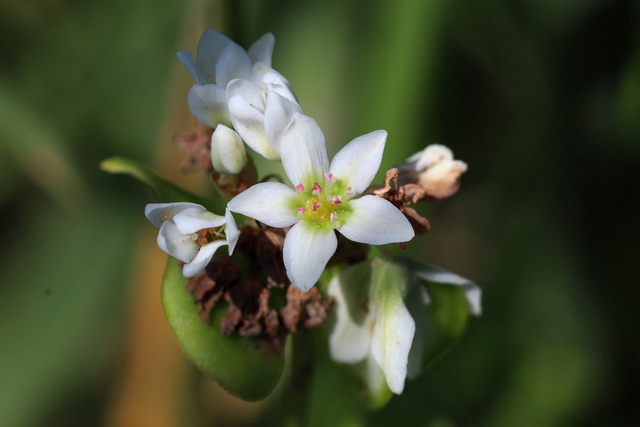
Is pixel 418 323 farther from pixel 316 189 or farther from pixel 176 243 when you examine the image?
pixel 176 243

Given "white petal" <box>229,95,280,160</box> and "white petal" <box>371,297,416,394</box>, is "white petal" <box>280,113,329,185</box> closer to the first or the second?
"white petal" <box>229,95,280,160</box>

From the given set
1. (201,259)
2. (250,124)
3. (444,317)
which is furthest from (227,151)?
(444,317)

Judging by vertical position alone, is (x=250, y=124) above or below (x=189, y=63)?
below

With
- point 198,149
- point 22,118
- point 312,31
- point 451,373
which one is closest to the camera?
point 198,149

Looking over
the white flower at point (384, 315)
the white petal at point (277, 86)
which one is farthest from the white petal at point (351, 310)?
the white petal at point (277, 86)

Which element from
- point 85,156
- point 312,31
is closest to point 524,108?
point 312,31

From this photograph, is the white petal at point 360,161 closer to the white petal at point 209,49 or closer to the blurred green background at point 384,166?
the white petal at point 209,49

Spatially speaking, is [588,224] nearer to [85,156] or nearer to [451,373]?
[451,373]
